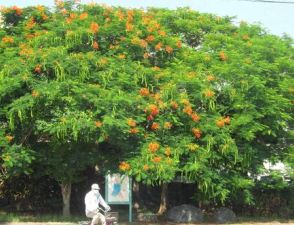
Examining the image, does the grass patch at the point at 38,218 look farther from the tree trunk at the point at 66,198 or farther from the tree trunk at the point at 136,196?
the tree trunk at the point at 136,196

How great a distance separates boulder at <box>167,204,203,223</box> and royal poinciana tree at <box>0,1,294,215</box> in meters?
1.42

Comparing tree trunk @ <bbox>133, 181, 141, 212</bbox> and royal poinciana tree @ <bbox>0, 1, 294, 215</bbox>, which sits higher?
royal poinciana tree @ <bbox>0, 1, 294, 215</bbox>

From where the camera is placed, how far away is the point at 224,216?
20.5 m

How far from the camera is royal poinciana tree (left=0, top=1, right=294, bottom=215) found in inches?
651

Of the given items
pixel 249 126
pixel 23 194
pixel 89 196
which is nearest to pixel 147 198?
pixel 23 194

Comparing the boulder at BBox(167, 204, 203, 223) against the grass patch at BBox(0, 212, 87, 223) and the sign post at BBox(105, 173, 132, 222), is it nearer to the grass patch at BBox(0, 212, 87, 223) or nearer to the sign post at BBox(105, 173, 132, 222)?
the sign post at BBox(105, 173, 132, 222)

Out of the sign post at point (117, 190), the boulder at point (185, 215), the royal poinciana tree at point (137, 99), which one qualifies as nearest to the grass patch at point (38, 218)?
the royal poinciana tree at point (137, 99)

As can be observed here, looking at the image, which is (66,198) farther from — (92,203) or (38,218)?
(92,203)

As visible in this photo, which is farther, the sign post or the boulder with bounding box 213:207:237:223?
the boulder with bounding box 213:207:237:223

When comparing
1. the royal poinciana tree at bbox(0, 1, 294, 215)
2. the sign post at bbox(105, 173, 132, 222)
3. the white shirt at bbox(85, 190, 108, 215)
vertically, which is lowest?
the white shirt at bbox(85, 190, 108, 215)

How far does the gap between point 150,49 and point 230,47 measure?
2889 millimetres

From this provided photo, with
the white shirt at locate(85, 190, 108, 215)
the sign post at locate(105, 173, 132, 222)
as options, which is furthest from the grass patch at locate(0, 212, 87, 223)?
the white shirt at locate(85, 190, 108, 215)

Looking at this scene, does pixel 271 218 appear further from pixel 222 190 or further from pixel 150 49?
pixel 150 49

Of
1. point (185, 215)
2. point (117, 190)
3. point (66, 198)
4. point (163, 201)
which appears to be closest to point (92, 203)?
point (117, 190)
